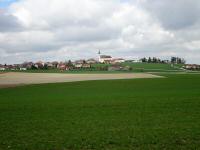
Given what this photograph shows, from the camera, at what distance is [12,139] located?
1240 cm

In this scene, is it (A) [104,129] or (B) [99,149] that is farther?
(A) [104,129]

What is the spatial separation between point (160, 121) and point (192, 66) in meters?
160

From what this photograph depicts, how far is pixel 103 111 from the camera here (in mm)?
20188

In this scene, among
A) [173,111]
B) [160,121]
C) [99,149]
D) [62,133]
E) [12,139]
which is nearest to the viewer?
[99,149]

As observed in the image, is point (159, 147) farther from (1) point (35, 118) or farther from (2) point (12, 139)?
(1) point (35, 118)

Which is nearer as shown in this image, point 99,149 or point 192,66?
point 99,149

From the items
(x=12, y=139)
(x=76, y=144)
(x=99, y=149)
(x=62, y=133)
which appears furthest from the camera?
(x=62, y=133)

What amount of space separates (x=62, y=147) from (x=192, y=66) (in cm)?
16548

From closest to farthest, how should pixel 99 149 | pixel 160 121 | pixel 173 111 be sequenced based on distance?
pixel 99 149, pixel 160 121, pixel 173 111

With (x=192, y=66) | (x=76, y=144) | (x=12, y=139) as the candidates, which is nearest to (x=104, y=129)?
(x=76, y=144)

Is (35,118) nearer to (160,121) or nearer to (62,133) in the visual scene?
(62,133)

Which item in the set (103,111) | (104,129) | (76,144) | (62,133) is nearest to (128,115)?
(103,111)

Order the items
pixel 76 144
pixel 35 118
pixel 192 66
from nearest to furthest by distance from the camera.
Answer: pixel 76 144 → pixel 35 118 → pixel 192 66

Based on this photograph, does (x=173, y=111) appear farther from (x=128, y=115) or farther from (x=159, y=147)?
(x=159, y=147)
